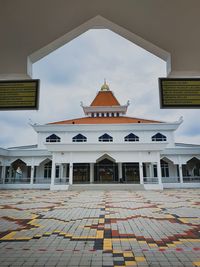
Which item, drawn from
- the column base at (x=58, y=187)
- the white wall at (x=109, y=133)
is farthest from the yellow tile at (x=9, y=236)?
the white wall at (x=109, y=133)

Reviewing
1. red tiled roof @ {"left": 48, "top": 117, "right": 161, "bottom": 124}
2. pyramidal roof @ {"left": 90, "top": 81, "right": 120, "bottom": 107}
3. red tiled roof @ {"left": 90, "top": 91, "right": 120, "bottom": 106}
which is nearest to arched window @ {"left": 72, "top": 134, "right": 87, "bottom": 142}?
red tiled roof @ {"left": 48, "top": 117, "right": 161, "bottom": 124}

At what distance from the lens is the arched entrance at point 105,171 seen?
21578 mm

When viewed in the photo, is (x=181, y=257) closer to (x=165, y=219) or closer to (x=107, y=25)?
(x=165, y=219)

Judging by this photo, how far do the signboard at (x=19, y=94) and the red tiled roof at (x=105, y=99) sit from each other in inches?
1035

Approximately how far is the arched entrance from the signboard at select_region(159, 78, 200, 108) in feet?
62.8

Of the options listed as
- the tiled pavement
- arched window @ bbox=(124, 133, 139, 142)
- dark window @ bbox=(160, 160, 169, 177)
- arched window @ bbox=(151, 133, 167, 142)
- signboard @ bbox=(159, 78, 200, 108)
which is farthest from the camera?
arched window @ bbox=(151, 133, 167, 142)

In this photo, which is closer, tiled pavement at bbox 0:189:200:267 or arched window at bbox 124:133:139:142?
tiled pavement at bbox 0:189:200:267

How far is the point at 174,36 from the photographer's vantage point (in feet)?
A: 7.79

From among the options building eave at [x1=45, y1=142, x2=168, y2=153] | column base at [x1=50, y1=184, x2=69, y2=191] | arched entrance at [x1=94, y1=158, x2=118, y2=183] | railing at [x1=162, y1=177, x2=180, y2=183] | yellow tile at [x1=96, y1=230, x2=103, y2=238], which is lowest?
yellow tile at [x1=96, y1=230, x2=103, y2=238]

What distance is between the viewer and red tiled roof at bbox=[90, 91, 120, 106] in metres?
29.0

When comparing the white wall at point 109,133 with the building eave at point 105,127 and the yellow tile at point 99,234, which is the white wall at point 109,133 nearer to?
the building eave at point 105,127

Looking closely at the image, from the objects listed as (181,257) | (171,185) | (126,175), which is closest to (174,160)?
(171,185)

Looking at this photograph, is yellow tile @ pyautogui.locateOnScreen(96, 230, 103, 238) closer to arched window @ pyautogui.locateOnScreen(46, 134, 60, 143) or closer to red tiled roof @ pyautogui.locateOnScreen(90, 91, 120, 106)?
arched window @ pyautogui.locateOnScreen(46, 134, 60, 143)

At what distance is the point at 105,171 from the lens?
21.7 meters
